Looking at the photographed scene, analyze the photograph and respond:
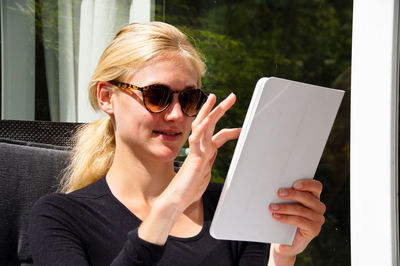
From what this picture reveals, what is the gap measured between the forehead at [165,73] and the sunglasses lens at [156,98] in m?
0.03

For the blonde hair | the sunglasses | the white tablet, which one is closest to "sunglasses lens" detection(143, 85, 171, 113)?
the sunglasses

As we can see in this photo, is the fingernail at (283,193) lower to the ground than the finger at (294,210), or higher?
higher

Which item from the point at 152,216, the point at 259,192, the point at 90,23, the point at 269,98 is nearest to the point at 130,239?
the point at 152,216

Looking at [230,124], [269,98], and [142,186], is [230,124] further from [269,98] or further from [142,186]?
[269,98]

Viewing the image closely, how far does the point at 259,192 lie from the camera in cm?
131

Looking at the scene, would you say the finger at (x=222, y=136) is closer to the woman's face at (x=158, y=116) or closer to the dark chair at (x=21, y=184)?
the woman's face at (x=158, y=116)

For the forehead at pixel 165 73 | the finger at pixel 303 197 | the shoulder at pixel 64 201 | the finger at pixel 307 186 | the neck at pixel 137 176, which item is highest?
the forehead at pixel 165 73

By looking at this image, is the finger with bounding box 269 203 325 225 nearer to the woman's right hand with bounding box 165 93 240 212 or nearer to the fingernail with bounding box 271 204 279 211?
the fingernail with bounding box 271 204 279 211

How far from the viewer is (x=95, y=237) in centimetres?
154

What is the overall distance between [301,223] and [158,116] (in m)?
0.53

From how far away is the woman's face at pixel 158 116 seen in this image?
1.54 metres

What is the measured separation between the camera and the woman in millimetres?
1403

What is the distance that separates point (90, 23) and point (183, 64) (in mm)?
1887

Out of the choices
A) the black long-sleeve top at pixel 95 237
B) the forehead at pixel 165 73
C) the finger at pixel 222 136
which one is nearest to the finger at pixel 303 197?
the finger at pixel 222 136
